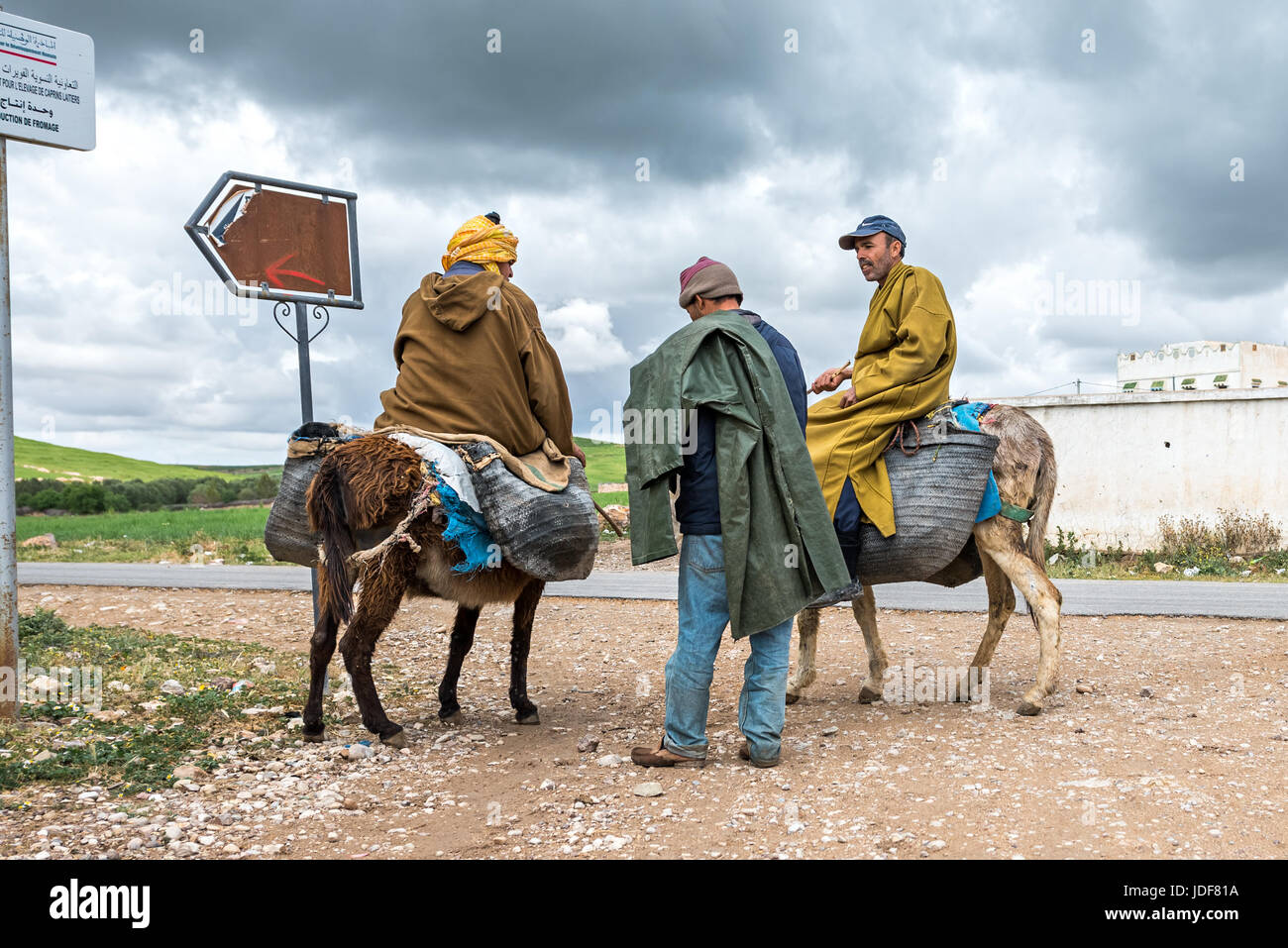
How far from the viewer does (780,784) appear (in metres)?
4.46

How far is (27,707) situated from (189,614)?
473 centimetres

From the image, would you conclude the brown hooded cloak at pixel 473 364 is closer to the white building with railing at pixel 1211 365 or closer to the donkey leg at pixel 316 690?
the donkey leg at pixel 316 690

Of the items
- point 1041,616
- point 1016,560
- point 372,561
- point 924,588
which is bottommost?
point 924,588

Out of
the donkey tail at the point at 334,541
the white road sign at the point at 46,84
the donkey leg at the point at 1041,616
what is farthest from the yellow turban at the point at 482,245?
the donkey leg at the point at 1041,616

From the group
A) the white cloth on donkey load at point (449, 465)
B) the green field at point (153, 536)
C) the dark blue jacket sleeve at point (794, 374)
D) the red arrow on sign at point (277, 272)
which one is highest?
the red arrow on sign at point (277, 272)

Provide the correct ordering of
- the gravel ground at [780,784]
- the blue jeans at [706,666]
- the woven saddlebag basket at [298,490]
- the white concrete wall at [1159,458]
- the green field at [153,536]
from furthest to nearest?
the green field at [153,536], the white concrete wall at [1159,458], the woven saddlebag basket at [298,490], the blue jeans at [706,666], the gravel ground at [780,784]

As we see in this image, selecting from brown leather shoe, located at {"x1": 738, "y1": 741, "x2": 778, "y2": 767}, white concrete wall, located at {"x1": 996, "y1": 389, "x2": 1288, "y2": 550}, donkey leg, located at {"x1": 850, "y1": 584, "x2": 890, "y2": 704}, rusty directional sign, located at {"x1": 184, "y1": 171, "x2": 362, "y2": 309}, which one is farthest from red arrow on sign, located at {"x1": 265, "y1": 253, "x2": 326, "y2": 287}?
white concrete wall, located at {"x1": 996, "y1": 389, "x2": 1288, "y2": 550}

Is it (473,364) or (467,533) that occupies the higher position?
(473,364)

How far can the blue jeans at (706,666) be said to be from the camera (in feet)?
15.2

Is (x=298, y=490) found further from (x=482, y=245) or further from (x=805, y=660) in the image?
(x=805, y=660)

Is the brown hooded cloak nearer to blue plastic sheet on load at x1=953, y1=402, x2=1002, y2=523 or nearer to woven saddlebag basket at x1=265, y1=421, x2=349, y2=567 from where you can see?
woven saddlebag basket at x1=265, y1=421, x2=349, y2=567

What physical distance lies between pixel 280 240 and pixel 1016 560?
19.5ft

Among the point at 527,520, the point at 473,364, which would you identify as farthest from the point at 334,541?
the point at 473,364

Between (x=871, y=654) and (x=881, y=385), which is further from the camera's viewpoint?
(x=871, y=654)
